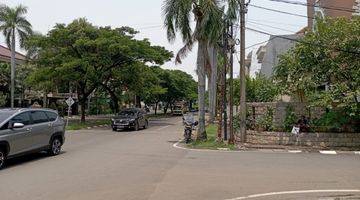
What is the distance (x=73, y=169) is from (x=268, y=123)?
12.5 m

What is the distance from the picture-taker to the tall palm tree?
77.8 ft

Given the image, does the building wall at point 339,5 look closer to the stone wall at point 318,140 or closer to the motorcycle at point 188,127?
the stone wall at point 318,140

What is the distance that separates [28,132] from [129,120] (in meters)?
20.0

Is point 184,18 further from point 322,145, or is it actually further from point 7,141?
point 7,141

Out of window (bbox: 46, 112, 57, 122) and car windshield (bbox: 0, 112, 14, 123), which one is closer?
car windshield (bbox: 0, 112, 14, 123)

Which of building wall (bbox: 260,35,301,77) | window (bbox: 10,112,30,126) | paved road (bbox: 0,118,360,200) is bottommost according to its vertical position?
paved road (bbox: 0,118,360,200)

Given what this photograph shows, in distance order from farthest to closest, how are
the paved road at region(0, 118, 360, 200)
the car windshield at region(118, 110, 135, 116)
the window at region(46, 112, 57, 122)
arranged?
the car windshield at region(118, 110, 135, 116), the window at region(46, 112, 57, 122), the paved road at region(0, 118, 360, 200)

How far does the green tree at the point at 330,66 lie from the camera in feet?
72.7

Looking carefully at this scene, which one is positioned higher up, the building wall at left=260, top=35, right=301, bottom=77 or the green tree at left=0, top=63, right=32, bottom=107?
the building wall at left=260, top=35, right=301, bottom=77

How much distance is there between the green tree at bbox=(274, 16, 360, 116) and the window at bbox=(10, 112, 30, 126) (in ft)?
40.4

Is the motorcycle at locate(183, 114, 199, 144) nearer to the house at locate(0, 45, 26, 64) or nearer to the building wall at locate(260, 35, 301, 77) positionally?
the building wall at locate(260, 35, 301, 77)

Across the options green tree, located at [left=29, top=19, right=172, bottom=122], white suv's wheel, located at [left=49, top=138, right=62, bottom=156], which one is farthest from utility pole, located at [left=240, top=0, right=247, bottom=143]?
green tree, located at [left=29, top=19, right=172, bottom=122]

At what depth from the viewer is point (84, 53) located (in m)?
40.0

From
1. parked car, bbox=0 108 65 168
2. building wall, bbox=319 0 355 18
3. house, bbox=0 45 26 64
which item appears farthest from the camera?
house, bbox=0 45 26 64
